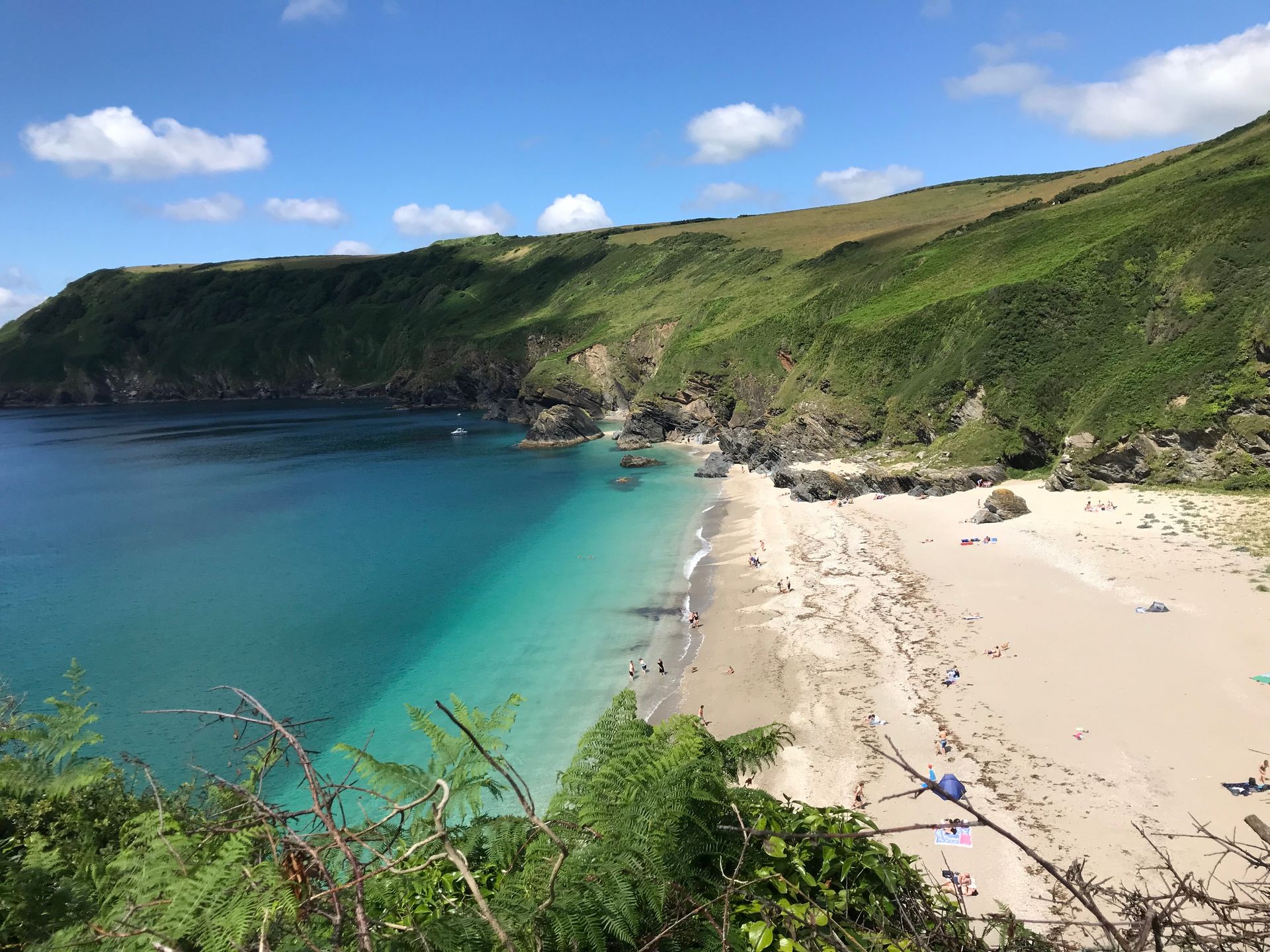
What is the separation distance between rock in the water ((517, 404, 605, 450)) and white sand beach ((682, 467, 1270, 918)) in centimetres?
5123

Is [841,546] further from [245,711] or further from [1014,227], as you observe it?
[1014,227]

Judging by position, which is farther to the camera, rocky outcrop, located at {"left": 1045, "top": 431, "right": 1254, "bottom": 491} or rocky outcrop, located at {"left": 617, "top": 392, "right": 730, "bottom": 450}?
rocky outcrop, located at {"left": 617, "top": 392, "right": 730, "bottom": 450}

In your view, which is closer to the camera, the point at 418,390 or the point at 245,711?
the point at 245,711

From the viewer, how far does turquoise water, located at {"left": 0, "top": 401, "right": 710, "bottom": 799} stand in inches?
1089

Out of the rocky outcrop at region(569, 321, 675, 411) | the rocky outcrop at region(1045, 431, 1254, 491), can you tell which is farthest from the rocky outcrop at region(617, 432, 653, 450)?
the rocky outcrop at region(1045, 431, 1254, 491)

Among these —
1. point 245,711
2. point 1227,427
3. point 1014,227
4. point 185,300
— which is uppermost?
point 185,300

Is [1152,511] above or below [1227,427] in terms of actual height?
below

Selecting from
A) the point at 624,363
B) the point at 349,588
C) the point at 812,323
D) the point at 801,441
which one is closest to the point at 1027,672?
the point at 349,588

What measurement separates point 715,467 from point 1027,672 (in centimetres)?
4444

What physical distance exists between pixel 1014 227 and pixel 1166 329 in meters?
30.6

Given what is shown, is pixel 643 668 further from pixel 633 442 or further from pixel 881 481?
pixel 633 442

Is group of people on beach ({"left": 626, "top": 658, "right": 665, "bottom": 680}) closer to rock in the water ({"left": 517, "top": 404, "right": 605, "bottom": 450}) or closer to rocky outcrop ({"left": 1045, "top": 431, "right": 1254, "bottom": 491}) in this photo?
rocky outcrop ({"left": 1045, "top": 431, "right": 1254, "bottom": 491})

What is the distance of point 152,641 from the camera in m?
34.2

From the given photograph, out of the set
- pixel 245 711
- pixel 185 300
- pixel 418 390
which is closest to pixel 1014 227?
pixel 245 711
